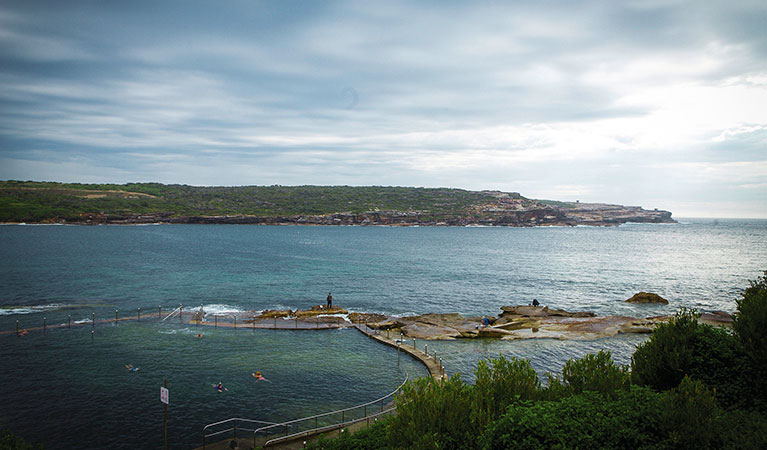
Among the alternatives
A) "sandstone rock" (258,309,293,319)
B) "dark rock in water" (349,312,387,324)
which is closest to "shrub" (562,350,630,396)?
"dark rock in water" (349,312,387,324)

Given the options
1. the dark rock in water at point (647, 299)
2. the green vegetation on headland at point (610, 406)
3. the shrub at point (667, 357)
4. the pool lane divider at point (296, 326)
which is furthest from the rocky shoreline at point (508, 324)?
the green vegetation on headland at point (610, 406)

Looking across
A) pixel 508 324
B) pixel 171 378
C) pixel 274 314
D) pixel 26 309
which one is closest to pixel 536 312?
pixel 508 324

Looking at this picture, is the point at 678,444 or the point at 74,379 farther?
the point at 74,379

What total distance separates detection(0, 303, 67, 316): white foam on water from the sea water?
0.47 meters

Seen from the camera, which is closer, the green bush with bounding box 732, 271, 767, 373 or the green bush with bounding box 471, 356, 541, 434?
the green bush with bounding box 471, 356, 541, 434

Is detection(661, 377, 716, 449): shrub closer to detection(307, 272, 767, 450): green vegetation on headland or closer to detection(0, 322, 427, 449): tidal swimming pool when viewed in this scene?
detection(307, 272, 767, 450): green vegetation on headland

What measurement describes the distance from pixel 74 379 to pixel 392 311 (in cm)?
3230

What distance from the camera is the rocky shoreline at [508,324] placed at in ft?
130

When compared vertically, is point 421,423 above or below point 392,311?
above

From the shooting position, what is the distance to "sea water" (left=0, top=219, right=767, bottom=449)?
23891 millimetres

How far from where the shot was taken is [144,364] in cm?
3009

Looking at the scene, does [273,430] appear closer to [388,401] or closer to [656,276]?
[388,401]

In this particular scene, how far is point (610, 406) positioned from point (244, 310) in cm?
4569

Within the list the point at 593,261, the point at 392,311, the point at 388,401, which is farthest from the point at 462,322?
the point at 593,261
